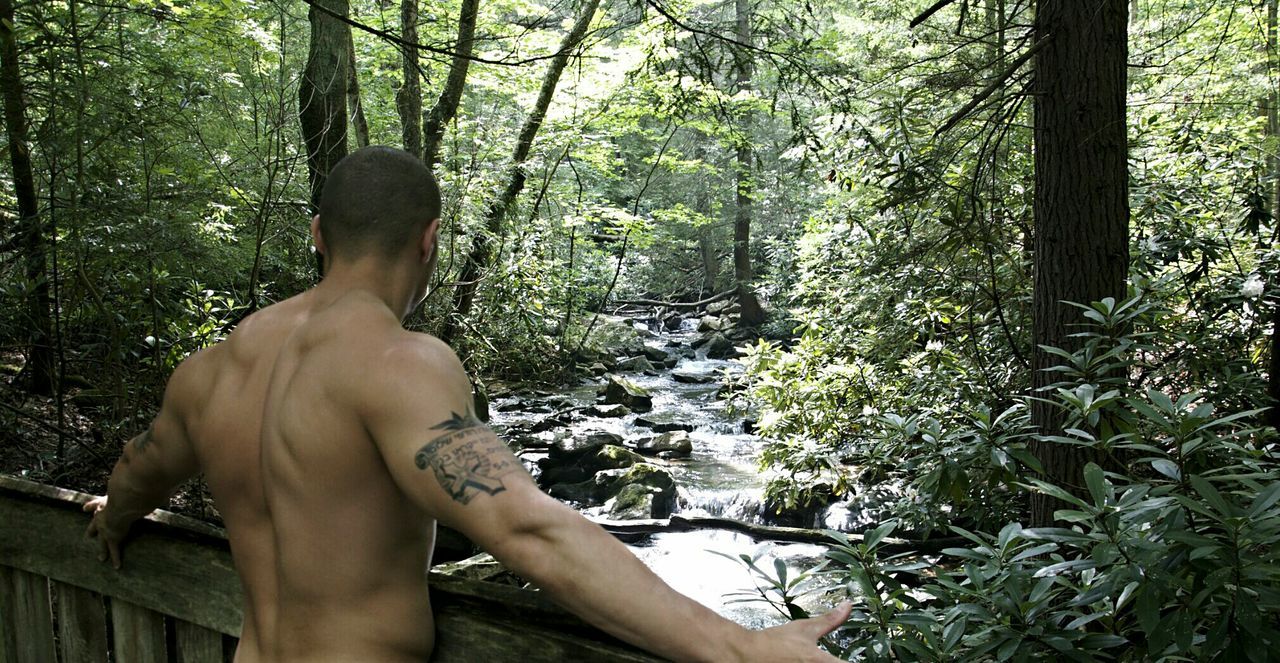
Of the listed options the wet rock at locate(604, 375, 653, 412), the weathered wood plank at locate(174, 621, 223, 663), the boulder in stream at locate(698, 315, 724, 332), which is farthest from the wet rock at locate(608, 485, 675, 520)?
the boulder in stream at locate(698, 315, 724, 332)

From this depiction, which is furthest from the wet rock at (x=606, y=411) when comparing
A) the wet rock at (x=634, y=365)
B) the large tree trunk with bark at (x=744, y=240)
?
the large tree trunk with bark at (x=744, y=240)

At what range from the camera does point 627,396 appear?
50.5ft

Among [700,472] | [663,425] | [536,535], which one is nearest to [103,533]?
[536,535]

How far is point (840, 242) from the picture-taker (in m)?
9.20

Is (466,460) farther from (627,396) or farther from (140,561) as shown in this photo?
(627,396)

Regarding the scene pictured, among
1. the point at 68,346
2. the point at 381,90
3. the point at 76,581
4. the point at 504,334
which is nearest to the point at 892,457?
the point at 76,581

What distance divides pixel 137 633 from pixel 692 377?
54.3 feet

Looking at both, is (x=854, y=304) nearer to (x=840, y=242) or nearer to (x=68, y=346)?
(x=840, y=242)

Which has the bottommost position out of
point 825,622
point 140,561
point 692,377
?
point 692,377

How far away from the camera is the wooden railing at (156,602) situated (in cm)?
170

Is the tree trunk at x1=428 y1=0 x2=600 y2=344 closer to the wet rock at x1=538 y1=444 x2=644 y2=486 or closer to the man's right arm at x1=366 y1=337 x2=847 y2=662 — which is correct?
the wet rock at x1=538 y1=444 x2=644 y2=486

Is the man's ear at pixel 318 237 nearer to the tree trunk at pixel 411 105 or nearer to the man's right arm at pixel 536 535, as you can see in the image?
the man's right arm at pixel 536 535

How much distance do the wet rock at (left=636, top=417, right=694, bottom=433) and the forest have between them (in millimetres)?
1062

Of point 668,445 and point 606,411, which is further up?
point 606,411
